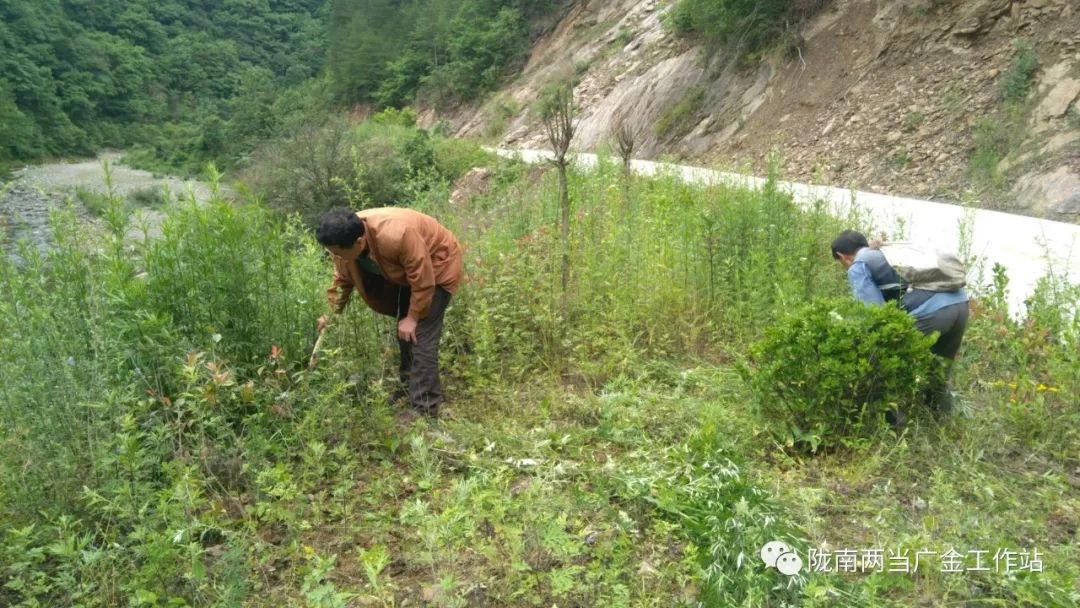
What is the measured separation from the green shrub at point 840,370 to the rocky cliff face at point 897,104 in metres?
3.95

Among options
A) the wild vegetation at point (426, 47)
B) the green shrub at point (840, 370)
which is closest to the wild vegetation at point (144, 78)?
the wild vegetation at point (426, 47)

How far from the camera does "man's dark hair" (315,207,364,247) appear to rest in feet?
14.2

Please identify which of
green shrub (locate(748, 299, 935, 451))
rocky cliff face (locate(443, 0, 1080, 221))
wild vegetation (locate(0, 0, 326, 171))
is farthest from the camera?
wild vegetation (locate(0, 0, 326, 171))

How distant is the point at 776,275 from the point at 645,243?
129cm

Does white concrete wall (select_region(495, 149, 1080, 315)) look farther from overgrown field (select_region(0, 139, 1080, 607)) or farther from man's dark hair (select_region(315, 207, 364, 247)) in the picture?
man's dark hair (select_region(315, 207, 364, 247))

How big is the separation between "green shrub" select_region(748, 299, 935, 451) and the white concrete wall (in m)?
2.32

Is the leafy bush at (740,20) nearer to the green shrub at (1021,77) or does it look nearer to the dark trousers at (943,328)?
the green shrub at (1021,77)

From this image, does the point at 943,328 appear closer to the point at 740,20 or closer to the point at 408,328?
the point at 408,328

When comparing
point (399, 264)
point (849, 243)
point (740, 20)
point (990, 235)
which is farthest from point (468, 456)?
point (740, 20)

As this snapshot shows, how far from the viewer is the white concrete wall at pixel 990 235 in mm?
6629

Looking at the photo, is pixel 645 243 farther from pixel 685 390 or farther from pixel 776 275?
pixel 685 390

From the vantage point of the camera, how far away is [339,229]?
4.33 m

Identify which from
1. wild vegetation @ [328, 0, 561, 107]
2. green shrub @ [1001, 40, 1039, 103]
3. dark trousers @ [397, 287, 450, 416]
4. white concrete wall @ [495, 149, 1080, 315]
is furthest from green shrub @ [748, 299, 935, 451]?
wild vegetation @ [328, 0, 561, 107]

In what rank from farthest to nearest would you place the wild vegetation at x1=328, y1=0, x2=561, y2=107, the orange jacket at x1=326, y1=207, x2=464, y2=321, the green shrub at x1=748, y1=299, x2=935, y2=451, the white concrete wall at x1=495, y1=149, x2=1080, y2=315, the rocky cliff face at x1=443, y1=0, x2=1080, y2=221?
the wild vegetation at x1=328, y1=0, x2=561, y2=107 → the rocky cliff face at x1=443, y1=0, x2=1080, y2=221 → the white concrete wall at x1=495, y1=149, x2=1080, y2=315 → the orange jacket at x1=326, y1=207, x2=464, y2=321 → the green shrub at x1=748, y1=299, x2=935, y2=451
